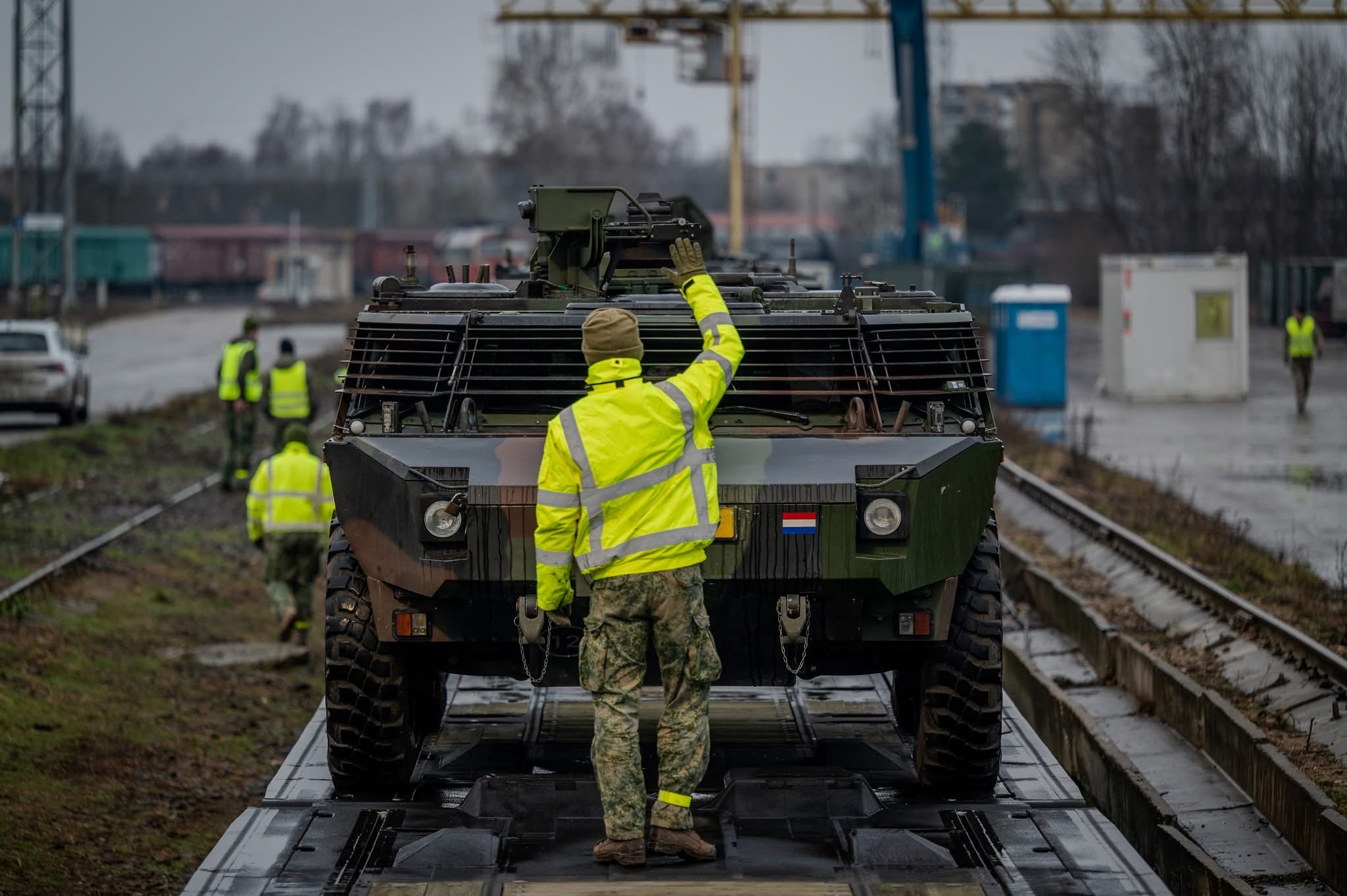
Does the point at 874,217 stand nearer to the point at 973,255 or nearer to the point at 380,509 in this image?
the point at 973,255

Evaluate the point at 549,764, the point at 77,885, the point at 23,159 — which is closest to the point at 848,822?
the point at 549,764

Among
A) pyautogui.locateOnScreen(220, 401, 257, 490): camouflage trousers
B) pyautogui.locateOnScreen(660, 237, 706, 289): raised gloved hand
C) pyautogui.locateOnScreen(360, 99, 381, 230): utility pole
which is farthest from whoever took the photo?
pyautogui.locateOnScreen(360, 99, 381, 230): utility pole

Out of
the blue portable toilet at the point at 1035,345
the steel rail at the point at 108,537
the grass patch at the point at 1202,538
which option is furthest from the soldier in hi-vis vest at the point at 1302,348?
the steel rail at the point at 108,537

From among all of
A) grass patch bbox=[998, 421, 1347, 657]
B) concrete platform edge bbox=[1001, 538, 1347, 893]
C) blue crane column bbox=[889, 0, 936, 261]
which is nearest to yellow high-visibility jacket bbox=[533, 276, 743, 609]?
concrete platform edge bbox=[1001, 538, 1347, 893]

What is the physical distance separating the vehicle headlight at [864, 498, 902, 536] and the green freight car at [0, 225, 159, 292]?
70.1m

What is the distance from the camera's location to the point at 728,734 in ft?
30.2

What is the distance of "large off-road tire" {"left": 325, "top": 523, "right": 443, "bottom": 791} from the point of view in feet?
26.6

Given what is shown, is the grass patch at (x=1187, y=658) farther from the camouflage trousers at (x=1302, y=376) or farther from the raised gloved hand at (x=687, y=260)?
the camouflage trousers at (x=1302, y=376)

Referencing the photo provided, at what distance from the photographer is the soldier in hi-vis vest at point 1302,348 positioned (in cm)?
2920

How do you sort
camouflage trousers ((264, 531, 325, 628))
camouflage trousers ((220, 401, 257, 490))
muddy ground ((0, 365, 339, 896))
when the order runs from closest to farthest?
1. muddy ground ((0, 365, 339, 896))
2. camouflage trousers ((264, 531, 325, 628))
3. camouflage trousers ((220, 401, 257, 490))

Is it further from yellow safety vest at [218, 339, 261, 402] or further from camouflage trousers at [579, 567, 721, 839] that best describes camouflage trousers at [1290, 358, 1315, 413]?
camouflage trousers at [579, 567, 721, 839]

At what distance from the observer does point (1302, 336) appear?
1156 inches

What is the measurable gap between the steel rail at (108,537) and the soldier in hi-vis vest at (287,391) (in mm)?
1629

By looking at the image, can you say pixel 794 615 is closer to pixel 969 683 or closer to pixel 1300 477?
pixel 969 683
